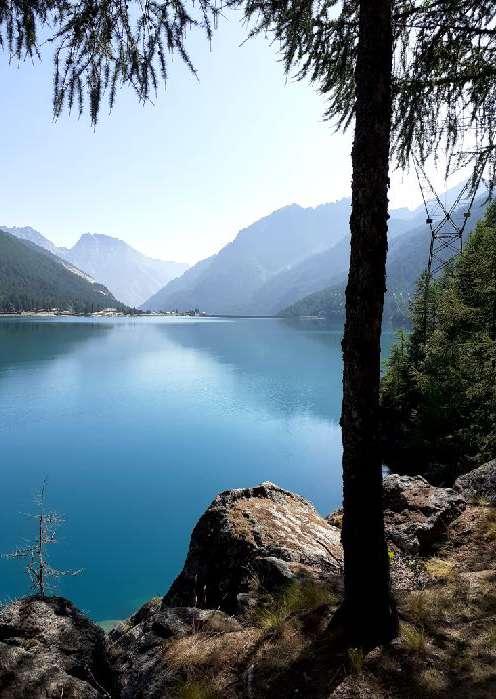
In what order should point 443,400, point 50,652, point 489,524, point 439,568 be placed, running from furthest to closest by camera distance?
point 443,400 → point 489,524 → point 439,568 → point 50,652

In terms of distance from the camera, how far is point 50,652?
450 centimetres

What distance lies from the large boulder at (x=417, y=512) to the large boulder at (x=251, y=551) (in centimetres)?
109

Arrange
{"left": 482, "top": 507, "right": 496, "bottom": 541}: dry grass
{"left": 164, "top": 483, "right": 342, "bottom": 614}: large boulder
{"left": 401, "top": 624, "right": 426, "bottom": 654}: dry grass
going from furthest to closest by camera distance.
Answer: {"left": 482, "top": 507, "right": 496, "bottom": 541}: dry grass
{"left": 164, "top": 483, "right": 342, "bottom": 614}: large boulder
{"left": 401, "top": 624, "right": 426, "bottom": 654}: dry grass

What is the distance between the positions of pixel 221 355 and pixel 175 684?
307 ft

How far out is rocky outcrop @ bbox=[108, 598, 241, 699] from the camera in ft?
13.2

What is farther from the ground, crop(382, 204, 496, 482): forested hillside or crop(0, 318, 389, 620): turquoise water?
crop(382, 204, 496, 482): forested hillside

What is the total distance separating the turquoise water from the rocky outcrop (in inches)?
580

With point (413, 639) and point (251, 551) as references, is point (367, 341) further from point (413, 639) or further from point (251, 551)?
point (251, 551)

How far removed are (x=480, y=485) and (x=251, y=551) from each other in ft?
17.1

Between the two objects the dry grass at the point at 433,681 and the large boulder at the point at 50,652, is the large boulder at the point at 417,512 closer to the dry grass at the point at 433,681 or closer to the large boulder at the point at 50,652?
the dry grass at the point at 433,681

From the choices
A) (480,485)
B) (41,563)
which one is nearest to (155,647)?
(480,485)

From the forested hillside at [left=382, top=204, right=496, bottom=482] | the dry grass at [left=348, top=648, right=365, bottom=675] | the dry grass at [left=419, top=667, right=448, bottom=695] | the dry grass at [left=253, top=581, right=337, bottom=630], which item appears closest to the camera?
the dry grass at [left=419, top=667, right=448, bottom=695]

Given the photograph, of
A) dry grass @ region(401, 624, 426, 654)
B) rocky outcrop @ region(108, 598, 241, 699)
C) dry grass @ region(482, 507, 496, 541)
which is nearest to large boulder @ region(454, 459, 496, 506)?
dry grass @ region(482, 507, 496, 541)

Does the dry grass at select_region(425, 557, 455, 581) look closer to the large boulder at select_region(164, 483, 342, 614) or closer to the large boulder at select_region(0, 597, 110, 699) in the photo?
the large boulder at select_region(164, 483, 342, 614)
